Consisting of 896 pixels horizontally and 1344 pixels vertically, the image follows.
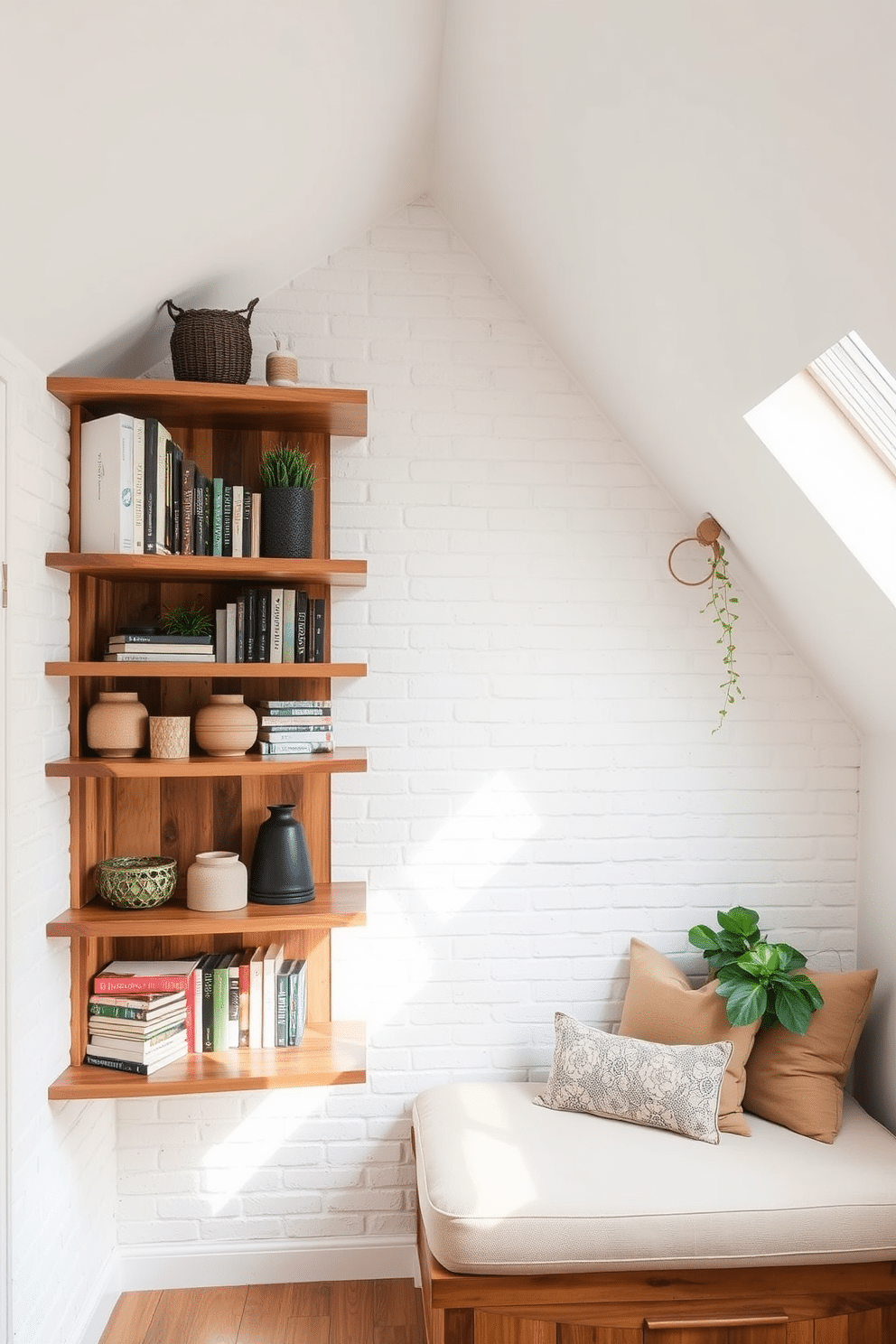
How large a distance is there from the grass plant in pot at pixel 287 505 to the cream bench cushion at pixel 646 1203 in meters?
1.36

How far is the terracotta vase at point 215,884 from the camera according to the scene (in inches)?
89.5

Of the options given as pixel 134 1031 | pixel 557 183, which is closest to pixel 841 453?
pixel 557 183

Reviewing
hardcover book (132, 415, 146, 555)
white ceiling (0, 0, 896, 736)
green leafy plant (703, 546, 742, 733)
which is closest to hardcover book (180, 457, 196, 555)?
hardcover book (132, 415, 146, 555)

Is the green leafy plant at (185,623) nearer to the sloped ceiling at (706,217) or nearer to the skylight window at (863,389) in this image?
the sloped ceiling at (706,217)

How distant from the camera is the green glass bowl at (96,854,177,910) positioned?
88.0 inches

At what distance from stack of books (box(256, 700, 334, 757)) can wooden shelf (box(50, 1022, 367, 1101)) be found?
0.71m

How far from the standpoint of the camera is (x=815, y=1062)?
7.59 ft

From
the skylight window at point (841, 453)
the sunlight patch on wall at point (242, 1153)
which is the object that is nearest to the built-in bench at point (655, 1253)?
the sunlight patch on wall at point (242, 1153)

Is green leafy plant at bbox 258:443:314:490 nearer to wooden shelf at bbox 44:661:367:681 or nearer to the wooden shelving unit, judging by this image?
the wooden shelving unit

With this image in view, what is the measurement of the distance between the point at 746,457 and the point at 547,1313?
1754 mm

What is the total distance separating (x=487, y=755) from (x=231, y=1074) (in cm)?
96

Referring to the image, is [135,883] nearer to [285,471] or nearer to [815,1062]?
[285,471]

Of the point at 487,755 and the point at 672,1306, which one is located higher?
the point at 487,755

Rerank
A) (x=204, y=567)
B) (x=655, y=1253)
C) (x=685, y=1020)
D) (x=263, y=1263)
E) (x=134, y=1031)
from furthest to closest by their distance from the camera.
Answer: (x=263, y=1263)
(x=685, y=1020)
(x=134, y=1031)
(x=204, y=567)
(x=655, y=1253)
